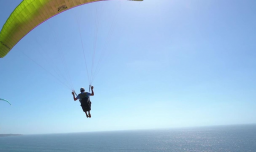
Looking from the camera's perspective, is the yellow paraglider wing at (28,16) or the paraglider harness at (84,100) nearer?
the yellow paraglider wing at (28,16)

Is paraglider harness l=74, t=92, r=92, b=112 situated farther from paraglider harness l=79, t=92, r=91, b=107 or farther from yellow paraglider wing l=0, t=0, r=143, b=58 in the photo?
yellow paraglider wing l=0, t=0, r=143, b=58

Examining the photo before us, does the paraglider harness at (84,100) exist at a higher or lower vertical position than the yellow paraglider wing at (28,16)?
lower

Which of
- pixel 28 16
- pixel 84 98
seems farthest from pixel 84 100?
pixel 28 16

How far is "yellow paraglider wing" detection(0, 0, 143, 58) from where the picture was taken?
27.3 ft

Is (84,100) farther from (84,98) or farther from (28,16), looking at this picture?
(28,16)

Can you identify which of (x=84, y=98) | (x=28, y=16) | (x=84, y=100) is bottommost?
(x=84, y=100)

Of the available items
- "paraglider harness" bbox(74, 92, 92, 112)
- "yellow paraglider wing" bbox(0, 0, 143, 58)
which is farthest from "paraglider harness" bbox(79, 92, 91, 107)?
"yellow paraglider wing" bbox(0, 0, 143, 58)

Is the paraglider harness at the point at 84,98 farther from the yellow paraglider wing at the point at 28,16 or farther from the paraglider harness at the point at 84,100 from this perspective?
the yellow paraglider wing at the point at 28,16

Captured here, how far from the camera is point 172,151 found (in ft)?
236

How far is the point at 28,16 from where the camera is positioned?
28.7 feet

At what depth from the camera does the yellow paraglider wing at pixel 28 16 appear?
8328mm

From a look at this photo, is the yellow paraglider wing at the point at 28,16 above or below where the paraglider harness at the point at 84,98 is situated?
above

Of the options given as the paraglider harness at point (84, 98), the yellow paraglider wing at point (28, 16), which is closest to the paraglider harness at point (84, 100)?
the paraglider harness at point (84, 98)

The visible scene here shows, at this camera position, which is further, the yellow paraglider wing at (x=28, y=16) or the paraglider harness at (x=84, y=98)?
the paraglider harness at (x=84, y=98)
